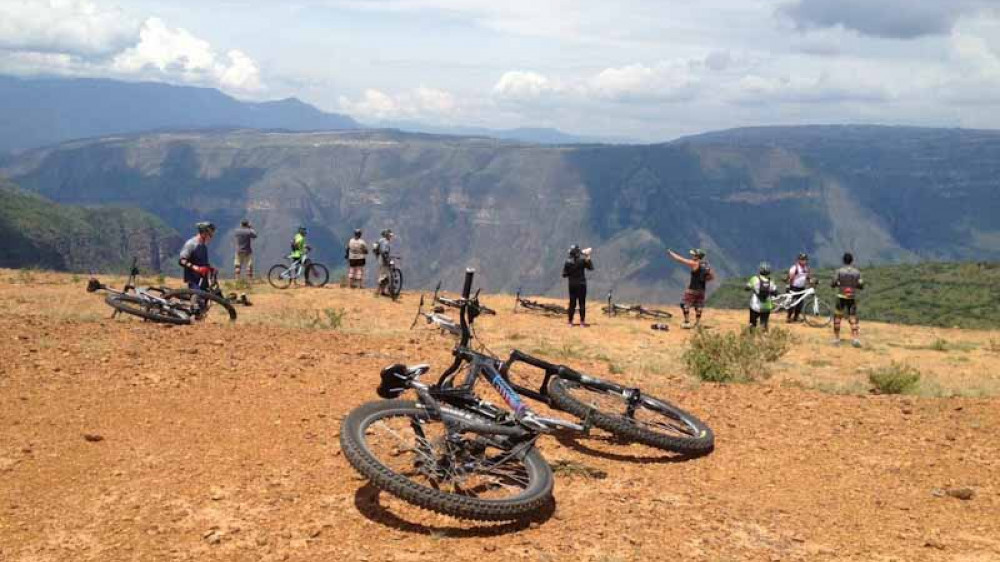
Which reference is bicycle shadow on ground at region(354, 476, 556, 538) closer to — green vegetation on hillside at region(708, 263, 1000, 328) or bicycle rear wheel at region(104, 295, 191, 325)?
bicycle rear wheel at region(104, 295, 191, 325)

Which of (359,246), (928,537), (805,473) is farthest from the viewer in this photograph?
(359,246)

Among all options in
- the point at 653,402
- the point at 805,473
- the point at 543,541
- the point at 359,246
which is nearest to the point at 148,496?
the point at 543,541

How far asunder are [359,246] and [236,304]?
5717mm

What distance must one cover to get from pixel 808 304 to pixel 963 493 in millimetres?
21894

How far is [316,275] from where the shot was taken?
28.1 m

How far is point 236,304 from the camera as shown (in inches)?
857

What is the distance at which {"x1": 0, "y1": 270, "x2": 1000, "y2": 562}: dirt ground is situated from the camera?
210 inches

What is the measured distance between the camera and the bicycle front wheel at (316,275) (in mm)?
27753

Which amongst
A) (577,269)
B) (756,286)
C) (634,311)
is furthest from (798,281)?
(577,269)

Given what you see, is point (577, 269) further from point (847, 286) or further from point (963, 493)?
point (963, 493)

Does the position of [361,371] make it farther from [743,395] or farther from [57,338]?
[743,395]

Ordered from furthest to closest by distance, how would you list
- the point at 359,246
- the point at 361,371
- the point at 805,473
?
the point at 359,246
the point at 361,371
the point at 805,473

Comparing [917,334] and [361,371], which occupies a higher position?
[361,371]

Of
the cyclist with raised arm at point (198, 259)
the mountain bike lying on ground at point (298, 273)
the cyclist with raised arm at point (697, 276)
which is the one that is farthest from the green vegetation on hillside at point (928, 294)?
the cyclist with raised arm at point (198, 259)
